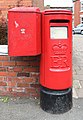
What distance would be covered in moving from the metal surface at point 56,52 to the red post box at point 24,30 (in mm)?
138

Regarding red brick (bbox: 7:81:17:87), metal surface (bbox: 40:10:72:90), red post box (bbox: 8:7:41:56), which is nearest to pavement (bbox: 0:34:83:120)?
red brick (bbox: 7:81:17:87)

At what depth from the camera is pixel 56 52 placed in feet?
12.2

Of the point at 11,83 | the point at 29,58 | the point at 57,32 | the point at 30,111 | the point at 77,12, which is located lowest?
the point at 30,111

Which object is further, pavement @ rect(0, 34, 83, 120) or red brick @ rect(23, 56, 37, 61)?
red brick @ rect(23, 56, 37, 61)

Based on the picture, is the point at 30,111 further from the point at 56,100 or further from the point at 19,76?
the point at 19,76

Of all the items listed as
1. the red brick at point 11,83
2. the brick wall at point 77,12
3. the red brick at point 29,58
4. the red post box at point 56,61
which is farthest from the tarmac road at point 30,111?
the brick wall at point 77,12

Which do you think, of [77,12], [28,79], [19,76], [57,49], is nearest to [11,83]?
[19,76]

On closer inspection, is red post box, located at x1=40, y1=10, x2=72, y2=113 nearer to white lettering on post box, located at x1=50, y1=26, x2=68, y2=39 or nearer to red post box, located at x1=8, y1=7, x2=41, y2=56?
white lettering on post box, located at x1=50, y1=26, x2=68, y2=39

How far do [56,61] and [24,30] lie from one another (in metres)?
0.66

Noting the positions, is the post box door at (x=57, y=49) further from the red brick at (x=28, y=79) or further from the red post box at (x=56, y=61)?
the red brick at (x=28, y=79)

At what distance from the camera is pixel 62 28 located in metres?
3.71

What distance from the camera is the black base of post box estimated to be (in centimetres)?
385

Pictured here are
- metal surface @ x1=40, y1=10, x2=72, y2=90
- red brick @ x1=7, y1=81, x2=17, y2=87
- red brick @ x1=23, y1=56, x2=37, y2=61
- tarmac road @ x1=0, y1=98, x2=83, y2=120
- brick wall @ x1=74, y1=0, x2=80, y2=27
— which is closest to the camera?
metal surface @ x1=40, y1=10, x2=72, y2=90

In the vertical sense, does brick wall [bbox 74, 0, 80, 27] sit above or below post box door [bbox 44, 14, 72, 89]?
above
